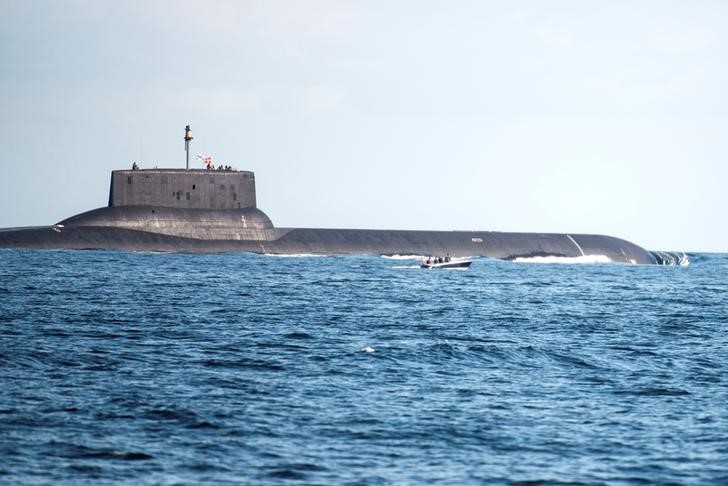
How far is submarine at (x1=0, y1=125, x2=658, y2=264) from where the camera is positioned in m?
88.4

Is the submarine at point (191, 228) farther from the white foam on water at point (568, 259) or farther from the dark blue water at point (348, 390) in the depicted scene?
the dark blue water at point (348, 390)

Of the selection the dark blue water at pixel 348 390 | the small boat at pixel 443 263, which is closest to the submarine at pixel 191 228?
the small boat at pixel 443 263

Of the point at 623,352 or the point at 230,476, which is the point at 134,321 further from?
the point at 230,476

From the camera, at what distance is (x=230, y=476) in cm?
1831

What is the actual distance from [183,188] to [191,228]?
3.93m

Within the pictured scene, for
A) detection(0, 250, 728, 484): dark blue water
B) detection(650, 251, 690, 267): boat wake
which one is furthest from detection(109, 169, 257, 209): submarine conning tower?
detection(650, 251, 690, 267): boat wake

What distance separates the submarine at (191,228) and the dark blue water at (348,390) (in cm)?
3428

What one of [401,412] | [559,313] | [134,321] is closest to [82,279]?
[134,321]

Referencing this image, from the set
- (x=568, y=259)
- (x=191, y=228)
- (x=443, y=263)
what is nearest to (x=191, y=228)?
(x=191, y=228)

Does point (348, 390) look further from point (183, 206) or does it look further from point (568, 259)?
point (568, 259)

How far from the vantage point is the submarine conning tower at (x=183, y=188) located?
298ft

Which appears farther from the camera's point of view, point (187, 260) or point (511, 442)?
point (187, 260)

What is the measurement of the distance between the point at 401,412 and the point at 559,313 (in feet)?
97.1

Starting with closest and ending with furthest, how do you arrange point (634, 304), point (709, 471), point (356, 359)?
point (709, 471) < point (356, 359) < point (634, 304)
